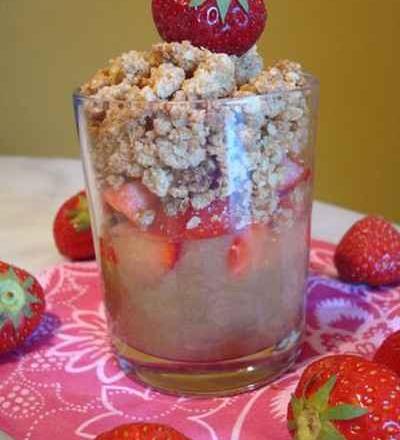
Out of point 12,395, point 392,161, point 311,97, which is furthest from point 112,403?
point 392,161

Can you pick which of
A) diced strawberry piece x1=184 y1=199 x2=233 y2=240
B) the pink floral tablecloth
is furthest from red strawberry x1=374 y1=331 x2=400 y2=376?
diced strawberry piece x1=184 y1=199 x2=233 y2=240

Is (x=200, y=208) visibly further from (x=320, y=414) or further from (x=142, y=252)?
(x=320, y=414)

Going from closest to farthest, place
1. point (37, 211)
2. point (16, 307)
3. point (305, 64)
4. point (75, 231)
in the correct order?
1. point (16, 307)
2. point (75, 231)
3. point (37, 211)
4. point (305, 64)

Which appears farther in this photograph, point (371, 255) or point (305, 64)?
point (305, 64)

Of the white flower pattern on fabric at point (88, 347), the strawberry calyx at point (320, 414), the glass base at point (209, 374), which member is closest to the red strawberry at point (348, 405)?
the strawberry calyx at point (320, 414)

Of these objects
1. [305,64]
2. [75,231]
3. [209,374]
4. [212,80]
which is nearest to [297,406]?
[209,374]

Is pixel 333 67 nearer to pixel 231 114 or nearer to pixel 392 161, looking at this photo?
pixel 392 161

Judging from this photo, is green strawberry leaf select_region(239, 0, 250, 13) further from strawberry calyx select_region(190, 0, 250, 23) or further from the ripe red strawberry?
the ripe red strawberry
